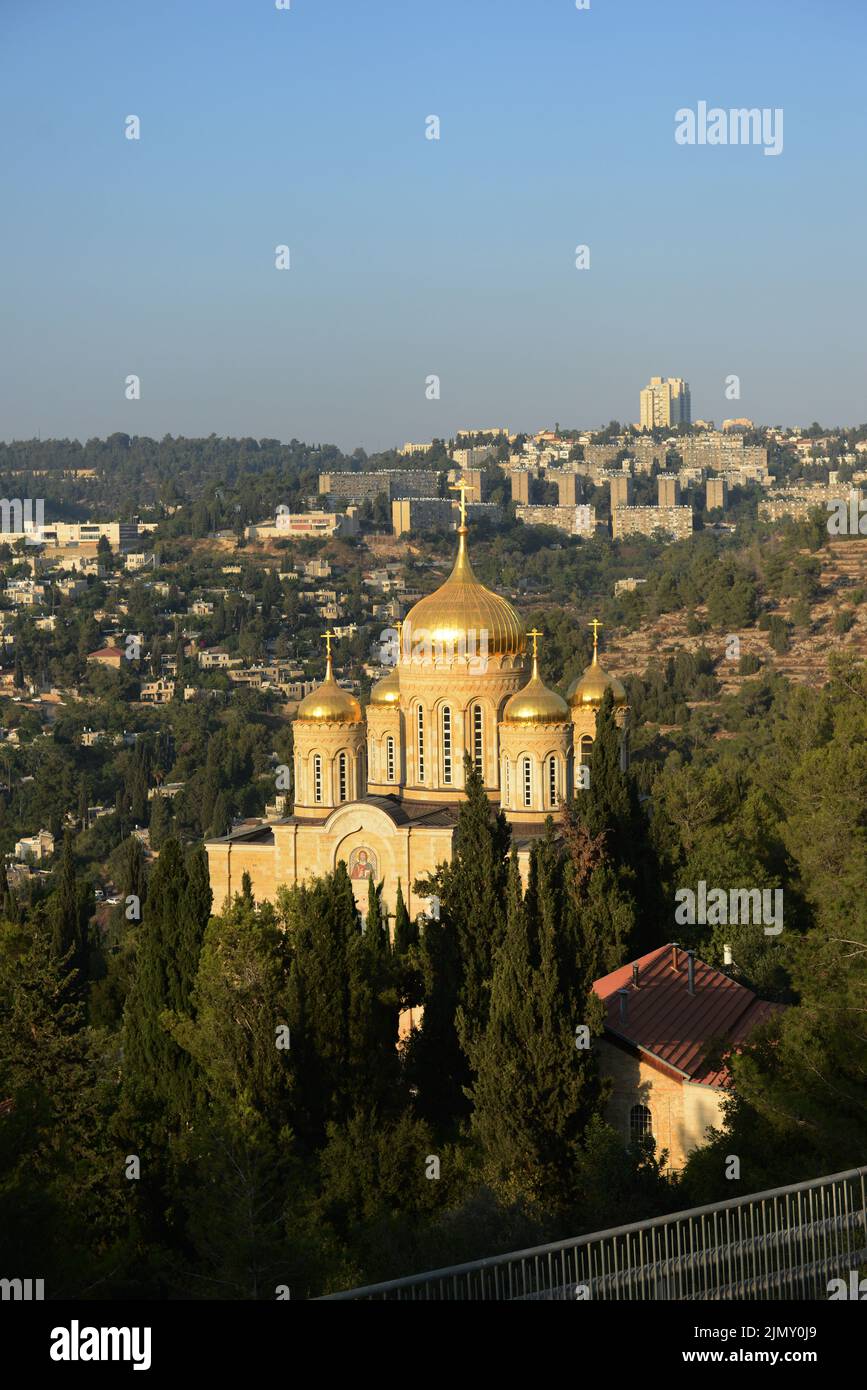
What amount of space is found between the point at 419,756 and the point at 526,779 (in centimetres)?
249

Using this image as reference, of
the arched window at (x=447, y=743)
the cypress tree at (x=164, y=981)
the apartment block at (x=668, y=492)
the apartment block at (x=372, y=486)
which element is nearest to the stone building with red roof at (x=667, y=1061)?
the cypress tree at (x=164, y=981)

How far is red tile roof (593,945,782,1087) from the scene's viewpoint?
23328 mm

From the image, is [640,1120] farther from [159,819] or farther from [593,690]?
[159,819]

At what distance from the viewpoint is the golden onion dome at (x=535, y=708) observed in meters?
33.2

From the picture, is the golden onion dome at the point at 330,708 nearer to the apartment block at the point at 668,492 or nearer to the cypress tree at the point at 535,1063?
the cypress tree at the point at 535,1063

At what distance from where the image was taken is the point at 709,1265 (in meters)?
14.3

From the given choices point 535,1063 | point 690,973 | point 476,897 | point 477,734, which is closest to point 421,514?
point 477,734

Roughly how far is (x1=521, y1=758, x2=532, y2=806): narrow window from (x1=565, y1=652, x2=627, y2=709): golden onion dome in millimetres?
4560

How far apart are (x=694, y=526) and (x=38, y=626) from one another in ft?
226

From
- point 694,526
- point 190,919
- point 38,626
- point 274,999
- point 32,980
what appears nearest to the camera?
point 274,999

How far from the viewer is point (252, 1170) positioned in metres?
19.2

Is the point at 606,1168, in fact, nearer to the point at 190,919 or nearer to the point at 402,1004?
the point at 402,1004

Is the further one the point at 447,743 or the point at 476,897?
the point at 447,743
